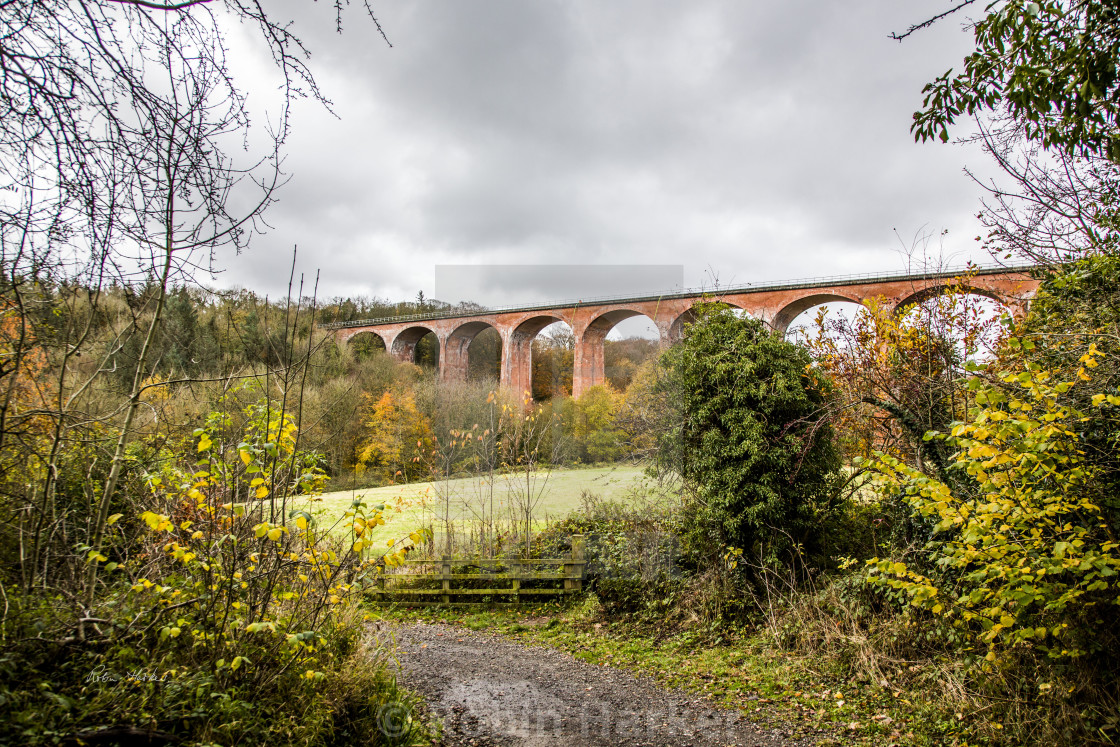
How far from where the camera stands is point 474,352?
31078 millimetres

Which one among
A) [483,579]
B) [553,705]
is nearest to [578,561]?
[483,579]

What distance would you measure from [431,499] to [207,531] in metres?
6.23

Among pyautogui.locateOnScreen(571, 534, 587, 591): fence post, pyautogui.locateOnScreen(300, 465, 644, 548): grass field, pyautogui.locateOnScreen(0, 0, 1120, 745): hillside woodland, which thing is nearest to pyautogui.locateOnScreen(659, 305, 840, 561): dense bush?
pyautogui.locateOnScreen(0, 0, 1120, 745): hillside woodland

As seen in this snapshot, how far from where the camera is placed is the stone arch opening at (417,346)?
102 ft

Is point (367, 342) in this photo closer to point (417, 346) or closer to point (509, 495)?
point (417, 346)

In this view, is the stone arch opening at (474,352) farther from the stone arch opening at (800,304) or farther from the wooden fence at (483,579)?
the wooden fence at (483,579)

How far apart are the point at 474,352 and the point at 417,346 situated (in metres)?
3.95

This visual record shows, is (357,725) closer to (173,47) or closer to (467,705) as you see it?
(467,705)

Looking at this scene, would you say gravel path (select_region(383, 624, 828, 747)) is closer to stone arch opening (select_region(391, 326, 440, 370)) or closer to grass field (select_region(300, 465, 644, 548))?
grass field (select_region(300, 465, 644, 548))

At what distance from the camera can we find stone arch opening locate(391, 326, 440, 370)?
31.1m

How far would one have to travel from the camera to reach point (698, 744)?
11.3 ft

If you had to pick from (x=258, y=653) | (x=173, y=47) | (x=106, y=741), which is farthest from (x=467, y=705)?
(x=173, y=47)

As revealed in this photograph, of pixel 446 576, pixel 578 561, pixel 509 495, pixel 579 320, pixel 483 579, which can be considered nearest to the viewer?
pixel 578 561

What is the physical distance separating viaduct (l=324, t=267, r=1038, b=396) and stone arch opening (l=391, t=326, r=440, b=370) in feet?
0.19
